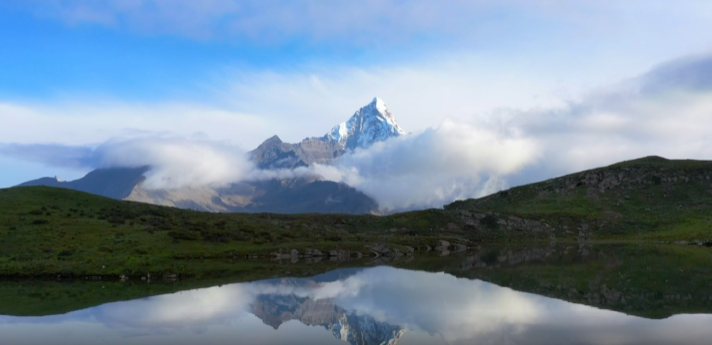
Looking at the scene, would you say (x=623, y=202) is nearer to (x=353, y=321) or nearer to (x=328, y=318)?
(x=328, y=318)

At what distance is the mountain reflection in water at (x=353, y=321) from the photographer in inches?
996

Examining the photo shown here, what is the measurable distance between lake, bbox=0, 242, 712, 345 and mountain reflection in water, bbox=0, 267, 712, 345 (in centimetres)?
6

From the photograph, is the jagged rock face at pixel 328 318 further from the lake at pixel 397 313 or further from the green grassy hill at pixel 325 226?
the green grassy hill at pixel 325 226

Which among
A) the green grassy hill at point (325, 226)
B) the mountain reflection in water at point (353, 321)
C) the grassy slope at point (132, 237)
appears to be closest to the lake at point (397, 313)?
the mountain reflection in water at point (353, 321)

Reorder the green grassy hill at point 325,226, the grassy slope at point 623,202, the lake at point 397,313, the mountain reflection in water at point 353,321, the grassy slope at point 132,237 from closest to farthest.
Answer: the mountain reflection in water at point 353,321 → the lake at point 397,313 → the grassy slope at point 132,237 → the green grassy hill at point 325,226 → the grassy slope at point 623,202

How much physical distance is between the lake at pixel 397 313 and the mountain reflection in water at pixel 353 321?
0.20 feet

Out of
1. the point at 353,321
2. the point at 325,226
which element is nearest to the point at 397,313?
the point at 353,321

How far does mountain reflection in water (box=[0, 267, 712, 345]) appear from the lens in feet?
83.0

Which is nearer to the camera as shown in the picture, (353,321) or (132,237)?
(353,321)

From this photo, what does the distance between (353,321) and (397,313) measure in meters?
3.18

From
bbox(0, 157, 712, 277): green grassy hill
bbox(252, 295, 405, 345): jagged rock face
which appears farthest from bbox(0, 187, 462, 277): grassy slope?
bbox(252, 295, 405, 345): jagged rock face

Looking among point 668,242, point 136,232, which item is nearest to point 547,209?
point 668,242

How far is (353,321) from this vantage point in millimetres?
29938

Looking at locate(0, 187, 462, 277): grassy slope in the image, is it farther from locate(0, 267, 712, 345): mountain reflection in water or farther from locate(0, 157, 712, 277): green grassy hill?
locate(0, 267, 712, 345): mountain reflection in water
